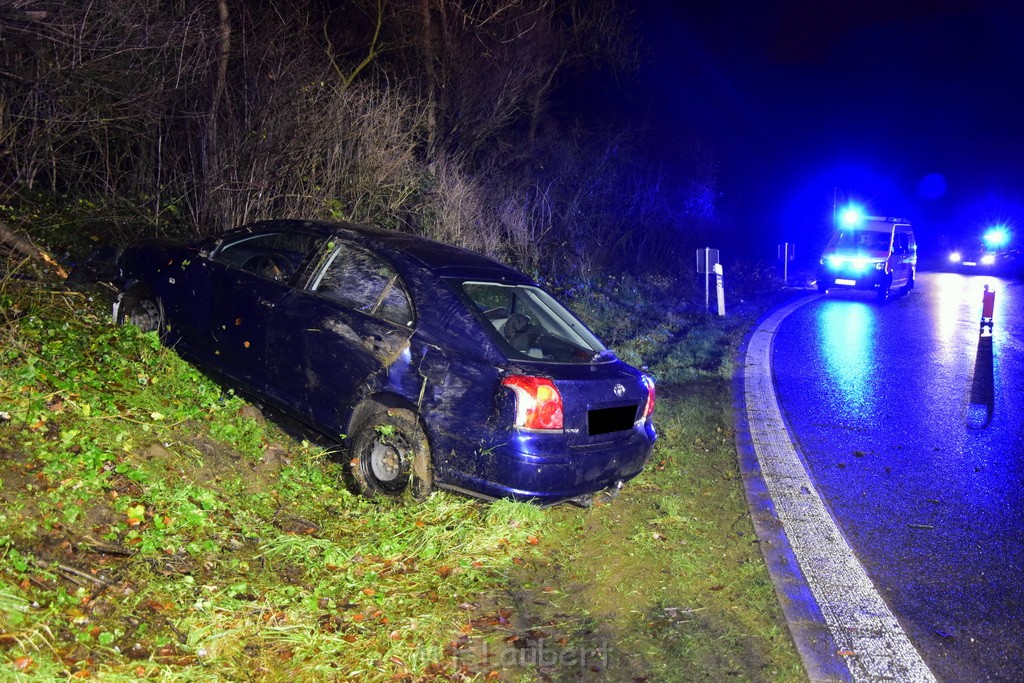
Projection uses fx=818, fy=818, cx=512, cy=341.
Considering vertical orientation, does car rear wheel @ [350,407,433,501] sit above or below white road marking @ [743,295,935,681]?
above

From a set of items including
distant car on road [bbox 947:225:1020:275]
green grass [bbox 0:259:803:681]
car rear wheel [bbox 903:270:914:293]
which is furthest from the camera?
distant car on road [bbox 947:225:1020:275]

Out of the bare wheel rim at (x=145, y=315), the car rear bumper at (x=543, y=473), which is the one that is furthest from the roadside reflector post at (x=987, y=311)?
the bare wheel rim at (x=145, y=315)

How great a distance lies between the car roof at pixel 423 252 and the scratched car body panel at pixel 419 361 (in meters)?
0.01

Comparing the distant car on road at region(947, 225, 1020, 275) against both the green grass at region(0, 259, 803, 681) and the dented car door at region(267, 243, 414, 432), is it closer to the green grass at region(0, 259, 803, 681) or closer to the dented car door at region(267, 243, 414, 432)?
the green grass at region(0, 259, 803, 681)

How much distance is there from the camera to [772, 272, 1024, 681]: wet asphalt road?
422cm

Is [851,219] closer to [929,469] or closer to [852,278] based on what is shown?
[852,278]

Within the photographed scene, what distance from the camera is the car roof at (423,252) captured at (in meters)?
5.41

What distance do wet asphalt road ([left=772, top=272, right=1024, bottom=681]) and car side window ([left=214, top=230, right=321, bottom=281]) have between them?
419 centimetres

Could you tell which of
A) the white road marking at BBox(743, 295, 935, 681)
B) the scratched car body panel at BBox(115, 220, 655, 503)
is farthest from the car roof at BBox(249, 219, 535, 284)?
the white road marking at BBox(743, 295, 935, 681)

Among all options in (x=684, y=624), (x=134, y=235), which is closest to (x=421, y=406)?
(x=684, y=624)

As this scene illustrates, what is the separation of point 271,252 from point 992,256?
3342 centimetres

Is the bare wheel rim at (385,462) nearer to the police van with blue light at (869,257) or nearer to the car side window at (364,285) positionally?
the car side window at (364,285)

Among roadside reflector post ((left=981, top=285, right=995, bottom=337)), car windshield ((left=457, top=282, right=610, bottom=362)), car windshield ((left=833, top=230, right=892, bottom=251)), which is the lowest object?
car windshield ((left=833, top=230, right=892, bottom=251))

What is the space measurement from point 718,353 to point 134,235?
25.8 feet
